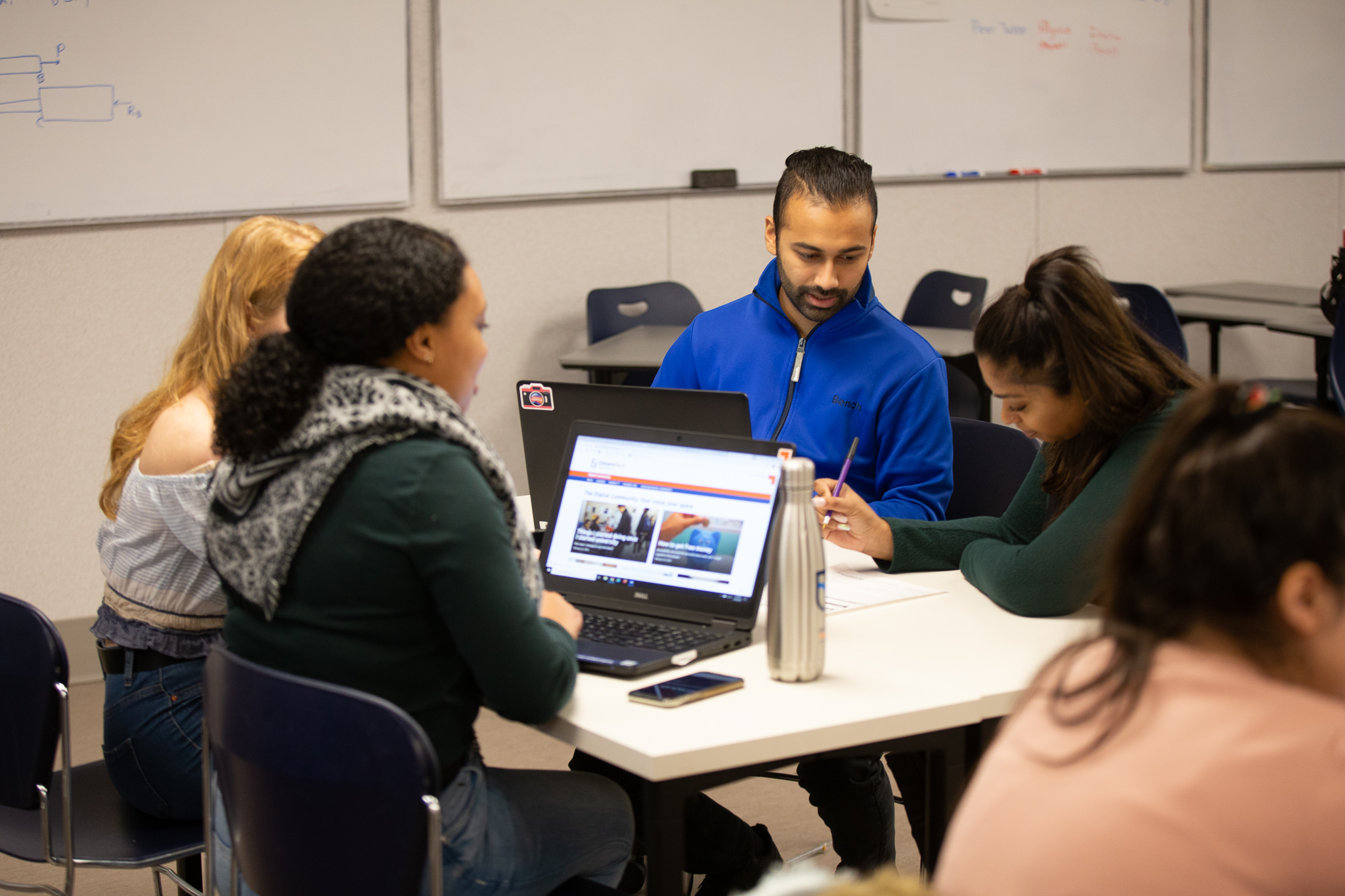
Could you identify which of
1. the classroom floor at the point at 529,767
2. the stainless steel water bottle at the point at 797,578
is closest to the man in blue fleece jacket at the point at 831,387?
the classroom floor at the point at 529,767

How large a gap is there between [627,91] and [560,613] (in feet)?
9.94

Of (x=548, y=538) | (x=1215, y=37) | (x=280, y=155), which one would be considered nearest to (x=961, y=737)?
(x=548, y=538)

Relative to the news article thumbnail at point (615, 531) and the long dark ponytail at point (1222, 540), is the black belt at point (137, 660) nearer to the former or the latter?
the news article thumbnail at point (615, 531)

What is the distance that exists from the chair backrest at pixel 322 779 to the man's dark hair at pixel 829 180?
1.27 m

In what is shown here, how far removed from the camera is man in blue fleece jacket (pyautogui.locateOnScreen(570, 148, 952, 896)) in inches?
78.9

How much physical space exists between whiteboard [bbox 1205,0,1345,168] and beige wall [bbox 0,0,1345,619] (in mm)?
118

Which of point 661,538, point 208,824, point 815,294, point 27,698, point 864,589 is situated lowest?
→ point 208,824

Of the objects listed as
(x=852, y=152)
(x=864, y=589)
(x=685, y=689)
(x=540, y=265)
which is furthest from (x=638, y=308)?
(x=685, y=689)

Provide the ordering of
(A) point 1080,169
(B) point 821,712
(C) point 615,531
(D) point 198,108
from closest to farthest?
(B) point 821,712
(C) point 615,531
(D) point 198,108
(A) point 1080,169

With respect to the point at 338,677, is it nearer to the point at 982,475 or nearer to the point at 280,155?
the point at 982,475

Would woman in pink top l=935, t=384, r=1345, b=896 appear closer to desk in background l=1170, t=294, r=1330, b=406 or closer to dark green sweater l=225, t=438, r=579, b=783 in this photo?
dark green sweater l=225, t=438, r=579, b=783

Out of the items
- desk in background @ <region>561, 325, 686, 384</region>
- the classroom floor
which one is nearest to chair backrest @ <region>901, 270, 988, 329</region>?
desk in background @ <region>561, 325, 686, 384</region>

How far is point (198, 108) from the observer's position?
11.6ft

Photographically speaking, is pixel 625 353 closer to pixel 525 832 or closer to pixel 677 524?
pixel 677 524
